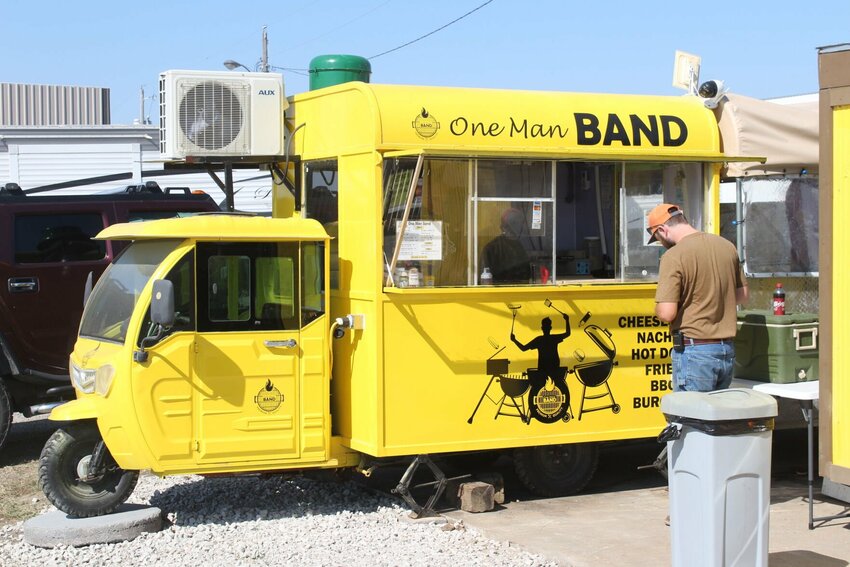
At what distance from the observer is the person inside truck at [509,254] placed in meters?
7.68

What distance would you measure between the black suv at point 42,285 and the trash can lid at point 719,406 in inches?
235

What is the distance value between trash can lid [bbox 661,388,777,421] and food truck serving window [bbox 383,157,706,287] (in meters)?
2.39

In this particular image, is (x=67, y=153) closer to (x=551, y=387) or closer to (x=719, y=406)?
(x=551, y=387)

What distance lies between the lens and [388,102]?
24.3ft

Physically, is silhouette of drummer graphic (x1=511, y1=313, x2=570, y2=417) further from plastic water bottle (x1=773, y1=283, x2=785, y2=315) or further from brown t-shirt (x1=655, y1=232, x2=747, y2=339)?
plastic water bottle (x1=773, y1=283, x2=785, y2=315)

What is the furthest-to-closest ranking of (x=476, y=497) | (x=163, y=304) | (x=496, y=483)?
(x=496, y=483) → (x=476, y=497) → (x=163, y=304)

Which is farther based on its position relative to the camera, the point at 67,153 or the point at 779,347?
the point at 67,153

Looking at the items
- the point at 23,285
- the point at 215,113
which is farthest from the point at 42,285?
the point at 215,113

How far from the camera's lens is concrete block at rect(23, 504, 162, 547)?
681 centimetres

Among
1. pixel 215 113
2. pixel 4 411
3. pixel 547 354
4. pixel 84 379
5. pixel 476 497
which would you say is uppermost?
pixel 215 113

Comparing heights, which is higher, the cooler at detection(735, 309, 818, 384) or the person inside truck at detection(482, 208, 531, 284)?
the person inside truck at detection(482, 208, 531, 284)

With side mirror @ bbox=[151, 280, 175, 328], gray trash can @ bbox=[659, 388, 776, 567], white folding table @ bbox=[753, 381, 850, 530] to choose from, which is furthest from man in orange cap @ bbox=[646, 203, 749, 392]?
side mirror @ bbox=[151, 280, 175, 328]

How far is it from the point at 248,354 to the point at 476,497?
72.3 inches

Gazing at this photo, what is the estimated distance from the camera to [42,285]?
32.2ft
